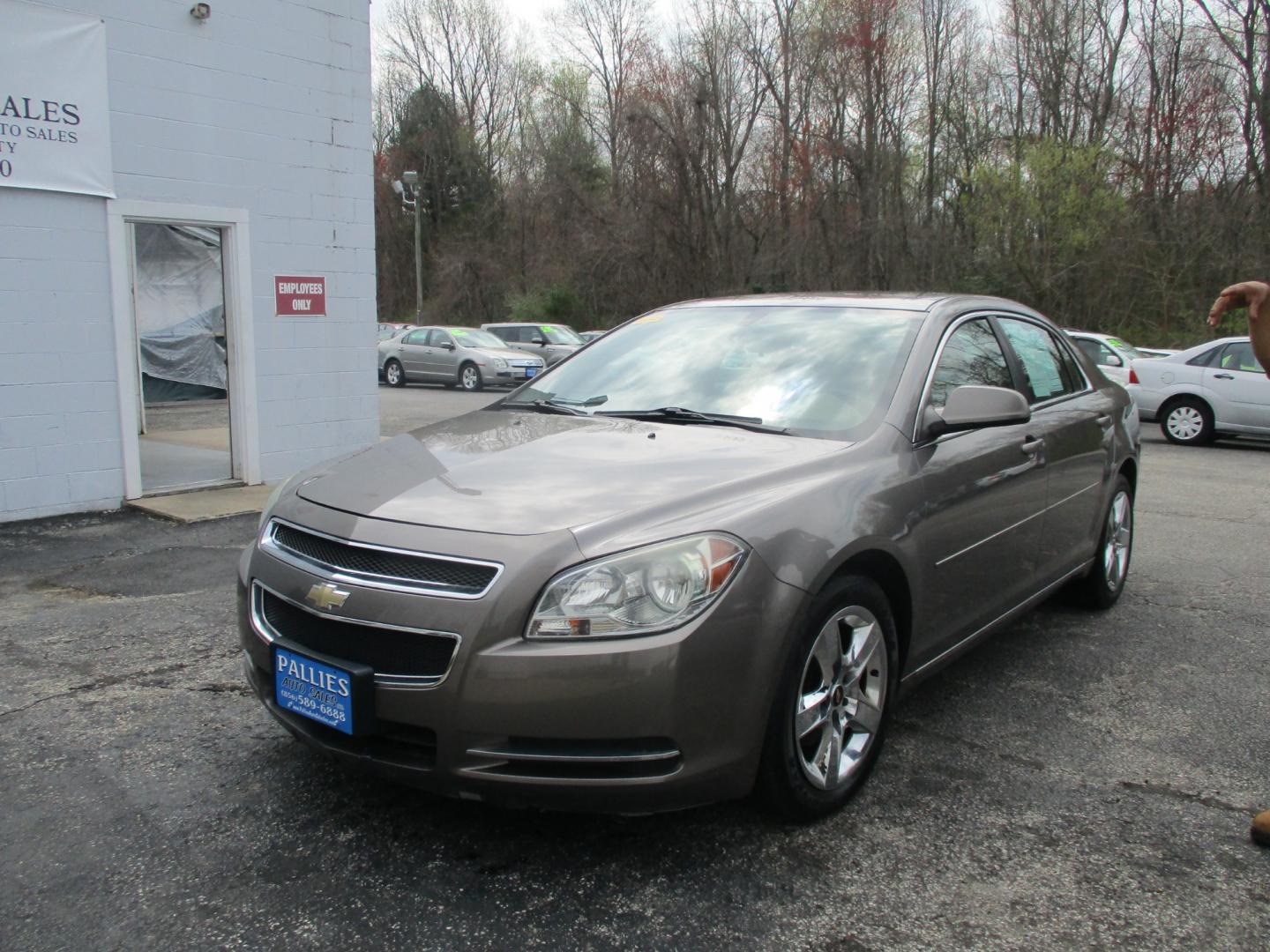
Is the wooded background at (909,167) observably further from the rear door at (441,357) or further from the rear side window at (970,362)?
the rear side window at (970,362)

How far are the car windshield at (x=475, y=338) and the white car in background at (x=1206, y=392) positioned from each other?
46.9 feet

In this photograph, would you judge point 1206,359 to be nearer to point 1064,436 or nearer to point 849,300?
point 1064,436

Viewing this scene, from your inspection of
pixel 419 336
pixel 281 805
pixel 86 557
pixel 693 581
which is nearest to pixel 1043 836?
pixel 693 581

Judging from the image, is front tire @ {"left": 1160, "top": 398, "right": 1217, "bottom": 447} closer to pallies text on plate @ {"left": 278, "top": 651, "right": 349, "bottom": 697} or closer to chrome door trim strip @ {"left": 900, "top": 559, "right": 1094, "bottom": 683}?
chrome door trim strip @ {"left": 900, "top": 559, "right": 1094, "bottom": 683}

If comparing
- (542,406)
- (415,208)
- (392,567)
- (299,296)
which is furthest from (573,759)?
(415,208)

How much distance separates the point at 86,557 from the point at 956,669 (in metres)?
5.28

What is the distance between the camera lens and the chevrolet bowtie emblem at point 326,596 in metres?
2.66

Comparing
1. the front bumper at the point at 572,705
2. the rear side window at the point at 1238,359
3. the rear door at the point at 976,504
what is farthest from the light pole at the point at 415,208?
the front bumper at the point at 572,705

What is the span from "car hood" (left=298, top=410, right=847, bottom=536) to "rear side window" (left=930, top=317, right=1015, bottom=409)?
70 cm

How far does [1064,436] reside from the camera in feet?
14.8

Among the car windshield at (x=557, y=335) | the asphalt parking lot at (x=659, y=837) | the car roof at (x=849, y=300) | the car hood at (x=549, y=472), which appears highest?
the car windshield at (x=557, y=335)

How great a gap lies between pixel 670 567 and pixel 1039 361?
9.61ft

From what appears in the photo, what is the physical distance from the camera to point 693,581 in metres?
2.57

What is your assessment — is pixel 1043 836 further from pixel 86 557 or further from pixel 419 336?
pixel 419 336
